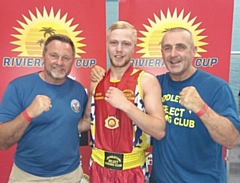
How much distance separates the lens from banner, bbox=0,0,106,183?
104 inches

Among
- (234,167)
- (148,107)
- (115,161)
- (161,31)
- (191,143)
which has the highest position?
(161,31)

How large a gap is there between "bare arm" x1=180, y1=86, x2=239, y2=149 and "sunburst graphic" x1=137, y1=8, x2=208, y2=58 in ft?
3.34

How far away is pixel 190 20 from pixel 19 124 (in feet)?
5.35

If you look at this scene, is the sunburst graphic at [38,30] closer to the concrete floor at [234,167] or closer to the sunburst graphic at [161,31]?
the sunburst graphic at [161,31]

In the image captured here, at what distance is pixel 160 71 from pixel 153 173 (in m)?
0.96

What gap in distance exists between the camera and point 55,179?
2139mm

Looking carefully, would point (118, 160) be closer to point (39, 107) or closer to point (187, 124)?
point (187, 124)

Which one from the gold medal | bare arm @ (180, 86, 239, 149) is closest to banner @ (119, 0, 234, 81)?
the gold medal

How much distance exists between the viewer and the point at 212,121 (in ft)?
5.81

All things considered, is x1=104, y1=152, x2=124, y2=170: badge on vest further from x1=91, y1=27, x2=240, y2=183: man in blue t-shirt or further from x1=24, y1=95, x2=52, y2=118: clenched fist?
x1=24, y1=95, x2=52, y2=118: clenched fist

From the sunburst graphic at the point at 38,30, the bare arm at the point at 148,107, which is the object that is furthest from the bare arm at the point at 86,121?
the sunburst graphic at the point at 38,30

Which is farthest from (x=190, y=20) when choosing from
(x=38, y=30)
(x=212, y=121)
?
(x=38, y=30)

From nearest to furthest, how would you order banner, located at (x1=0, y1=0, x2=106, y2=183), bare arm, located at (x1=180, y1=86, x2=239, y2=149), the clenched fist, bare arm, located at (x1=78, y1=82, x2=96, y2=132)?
bare arm, located at (x1=180, y1=86, x2=239, y2=149)
the clenched fist
bare arm, located at (x1=78, y1=82, x2=96, y2=132)
banner, located at (x1=0, y1=0, x2=106, y2=183)

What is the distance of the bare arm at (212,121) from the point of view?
1.74 meters
